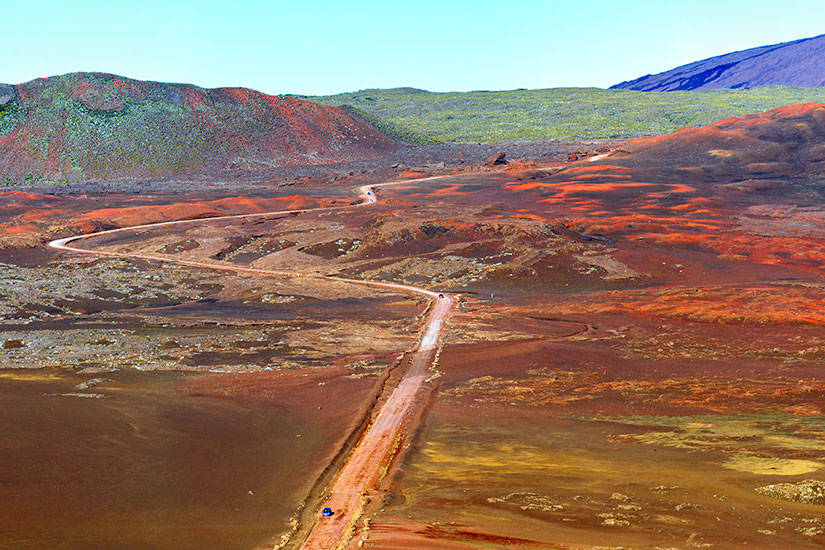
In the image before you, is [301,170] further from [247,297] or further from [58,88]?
[247,297]

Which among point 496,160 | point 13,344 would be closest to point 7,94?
point 496,160

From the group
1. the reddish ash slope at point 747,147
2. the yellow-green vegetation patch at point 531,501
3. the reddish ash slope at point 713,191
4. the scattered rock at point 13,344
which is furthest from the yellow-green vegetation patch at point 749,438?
the reddish ash slope at point 747,147

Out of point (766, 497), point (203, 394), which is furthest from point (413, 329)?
point (766, 497)

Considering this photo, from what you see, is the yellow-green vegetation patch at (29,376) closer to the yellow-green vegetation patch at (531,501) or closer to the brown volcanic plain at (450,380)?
the brown volcanic plain at (450,380)

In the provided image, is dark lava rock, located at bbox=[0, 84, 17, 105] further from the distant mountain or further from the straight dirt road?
the straight dirt road

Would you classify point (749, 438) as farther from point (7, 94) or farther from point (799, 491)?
point (7, 94)

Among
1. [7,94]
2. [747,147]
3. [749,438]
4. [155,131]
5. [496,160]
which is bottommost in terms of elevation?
[749,438]

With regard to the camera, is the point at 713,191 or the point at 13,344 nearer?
the point at 13,344
